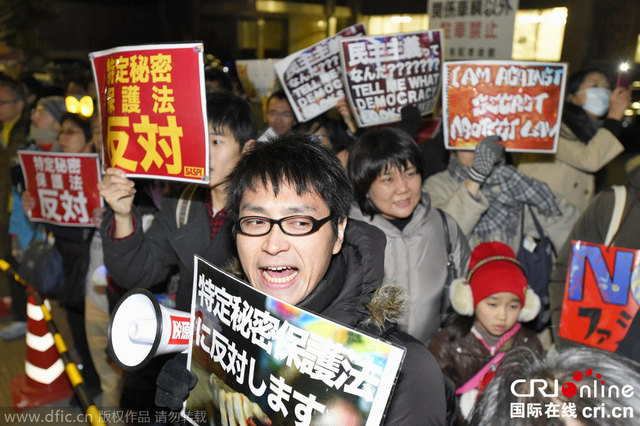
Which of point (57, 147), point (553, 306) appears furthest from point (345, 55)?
point (57, 147)

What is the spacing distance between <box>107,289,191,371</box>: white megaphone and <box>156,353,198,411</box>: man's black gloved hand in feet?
0.19

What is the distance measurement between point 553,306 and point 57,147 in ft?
13.5

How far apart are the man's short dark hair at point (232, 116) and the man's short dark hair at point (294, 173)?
1032 millimetres

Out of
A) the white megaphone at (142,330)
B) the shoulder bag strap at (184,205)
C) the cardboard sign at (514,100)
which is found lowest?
the white megaphone at (142,330)

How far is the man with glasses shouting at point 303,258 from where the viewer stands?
148 cm

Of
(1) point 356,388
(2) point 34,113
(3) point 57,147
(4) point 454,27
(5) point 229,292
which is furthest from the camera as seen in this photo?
(4) point 454,27

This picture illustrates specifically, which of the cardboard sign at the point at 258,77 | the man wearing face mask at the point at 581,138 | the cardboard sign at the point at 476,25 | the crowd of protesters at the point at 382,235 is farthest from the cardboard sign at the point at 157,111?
the cardboard sign at the point at 476,25

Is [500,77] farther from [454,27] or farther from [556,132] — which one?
[454,27]

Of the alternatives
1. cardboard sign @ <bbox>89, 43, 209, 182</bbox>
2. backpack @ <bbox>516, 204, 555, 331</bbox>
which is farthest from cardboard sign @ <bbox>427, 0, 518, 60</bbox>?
cardboard sign @ <bbox>89, 43, 209, 182</bbox>

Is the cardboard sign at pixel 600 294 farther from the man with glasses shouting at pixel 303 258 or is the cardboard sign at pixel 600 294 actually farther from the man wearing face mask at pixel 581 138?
the man wearing face mask at pixel 581 138

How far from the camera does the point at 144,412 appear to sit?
10.8 ft

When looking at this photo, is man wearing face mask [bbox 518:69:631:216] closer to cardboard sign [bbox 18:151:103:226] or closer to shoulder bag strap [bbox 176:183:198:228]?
shoulder bag strap [bbox 176:183:198:228]

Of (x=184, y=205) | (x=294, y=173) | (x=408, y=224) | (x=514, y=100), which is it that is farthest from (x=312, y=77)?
(x=294, y=173)

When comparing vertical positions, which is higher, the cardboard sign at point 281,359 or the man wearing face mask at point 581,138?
the man wearing face mask at point 581,138
